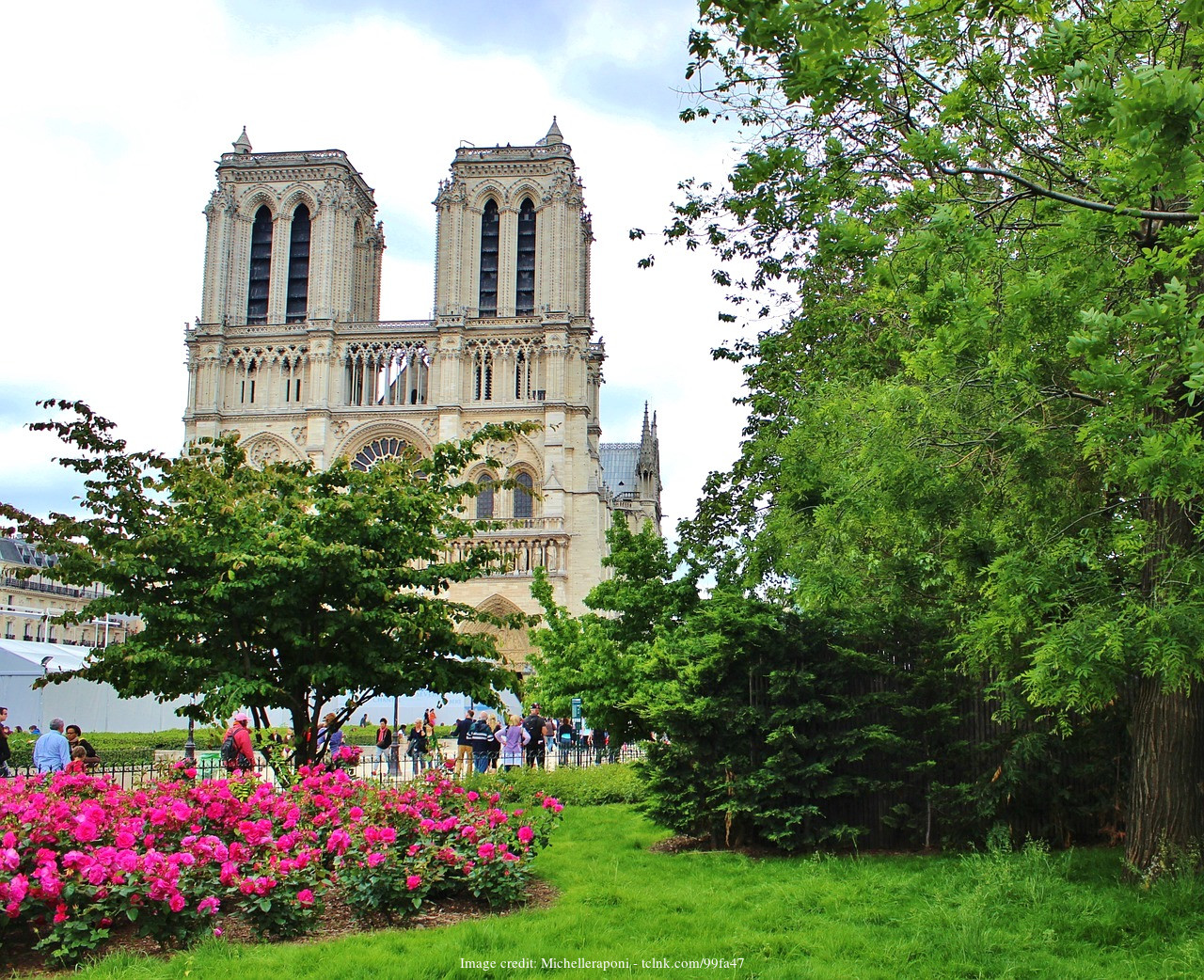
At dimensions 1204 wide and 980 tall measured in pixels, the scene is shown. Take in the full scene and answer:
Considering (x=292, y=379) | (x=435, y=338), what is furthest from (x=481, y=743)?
(x=292, y=379)

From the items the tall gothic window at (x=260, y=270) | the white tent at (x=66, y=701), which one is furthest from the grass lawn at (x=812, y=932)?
the tall gothic window at (x=260, y=270)

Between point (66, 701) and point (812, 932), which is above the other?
point (66, 701)

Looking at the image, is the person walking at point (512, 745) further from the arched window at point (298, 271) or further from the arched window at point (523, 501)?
the arched window at point (298, 271)

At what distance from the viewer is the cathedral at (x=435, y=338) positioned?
4800cm

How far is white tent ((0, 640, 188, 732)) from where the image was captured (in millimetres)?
25531

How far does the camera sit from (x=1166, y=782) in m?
8.42

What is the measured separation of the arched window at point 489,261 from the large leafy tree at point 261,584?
3947 cm

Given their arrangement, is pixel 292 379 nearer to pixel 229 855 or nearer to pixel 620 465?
pixel 620 465

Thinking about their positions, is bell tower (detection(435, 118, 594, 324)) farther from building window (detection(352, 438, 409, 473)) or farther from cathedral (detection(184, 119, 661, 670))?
building window (detection(352, 438, 409, 473))

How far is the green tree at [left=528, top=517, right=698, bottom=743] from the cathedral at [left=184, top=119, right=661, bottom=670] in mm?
32485

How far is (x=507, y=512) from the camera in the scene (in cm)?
4894

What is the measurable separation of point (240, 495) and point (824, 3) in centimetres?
906

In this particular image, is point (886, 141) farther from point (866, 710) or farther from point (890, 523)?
point (866, 710)

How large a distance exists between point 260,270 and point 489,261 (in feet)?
36.0
